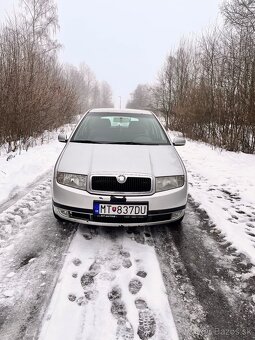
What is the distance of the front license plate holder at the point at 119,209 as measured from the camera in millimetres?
3086

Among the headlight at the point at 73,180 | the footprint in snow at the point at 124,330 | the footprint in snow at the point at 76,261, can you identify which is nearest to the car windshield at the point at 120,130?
the headlight at the point at 73,180

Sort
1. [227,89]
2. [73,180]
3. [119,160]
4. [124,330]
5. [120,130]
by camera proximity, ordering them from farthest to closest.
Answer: [227,89] < [120,130] < [119,160] < [73,180] < [124,330]

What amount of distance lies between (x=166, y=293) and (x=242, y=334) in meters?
0.65

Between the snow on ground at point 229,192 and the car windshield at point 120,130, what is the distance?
1.47m

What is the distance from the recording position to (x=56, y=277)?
8.43 ft

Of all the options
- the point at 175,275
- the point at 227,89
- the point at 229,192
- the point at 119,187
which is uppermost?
the point at 227,89

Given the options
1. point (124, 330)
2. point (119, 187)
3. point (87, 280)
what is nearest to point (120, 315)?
point (124, 330)

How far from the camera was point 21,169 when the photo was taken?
675 cm

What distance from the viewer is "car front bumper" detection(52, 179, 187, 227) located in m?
3.12

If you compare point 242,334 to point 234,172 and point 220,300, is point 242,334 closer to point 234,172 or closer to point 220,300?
point 220,300

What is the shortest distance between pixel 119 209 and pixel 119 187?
0.83ft

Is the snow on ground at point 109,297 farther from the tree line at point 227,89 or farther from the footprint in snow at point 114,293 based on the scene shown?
the tree line at point 227,89

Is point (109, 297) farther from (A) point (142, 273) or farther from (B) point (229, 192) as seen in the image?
(B) point (229, 192)

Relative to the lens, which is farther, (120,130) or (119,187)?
(120,130)
